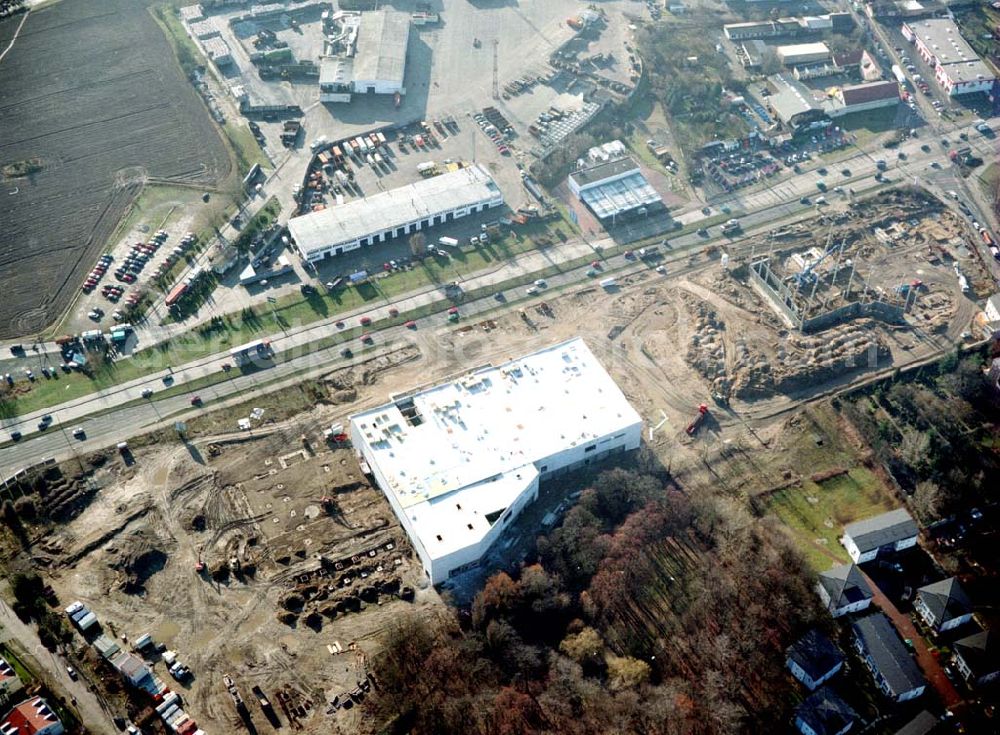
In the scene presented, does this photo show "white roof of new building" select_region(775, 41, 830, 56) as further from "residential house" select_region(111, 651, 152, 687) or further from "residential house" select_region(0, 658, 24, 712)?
"residential house" select_region(0, 658, 24, 712)


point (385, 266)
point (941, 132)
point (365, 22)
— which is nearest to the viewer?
point (385, 266)

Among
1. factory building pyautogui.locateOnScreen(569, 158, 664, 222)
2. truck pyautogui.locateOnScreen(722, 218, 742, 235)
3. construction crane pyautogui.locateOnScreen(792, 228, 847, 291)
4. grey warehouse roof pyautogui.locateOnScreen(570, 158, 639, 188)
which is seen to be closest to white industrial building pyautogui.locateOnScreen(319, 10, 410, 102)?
grey warehouse roof pyautogui.locateOnScreen(570, 158, 639, 188)

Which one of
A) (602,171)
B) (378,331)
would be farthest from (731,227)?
(378,331)

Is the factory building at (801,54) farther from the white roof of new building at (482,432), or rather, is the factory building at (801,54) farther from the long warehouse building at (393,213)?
the white roof of new building at (482,432)

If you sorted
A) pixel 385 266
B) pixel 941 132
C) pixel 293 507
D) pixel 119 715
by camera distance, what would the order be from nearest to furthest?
pixel 119 715 < pixel 293 507 < pixel 385 266 < pixel 941 132

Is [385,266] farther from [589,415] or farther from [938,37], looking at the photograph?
[938,37]

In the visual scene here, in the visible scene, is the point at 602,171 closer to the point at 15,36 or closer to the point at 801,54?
the point at 801,54

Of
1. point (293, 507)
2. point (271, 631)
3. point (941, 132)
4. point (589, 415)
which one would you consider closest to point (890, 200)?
point (941, 132)
